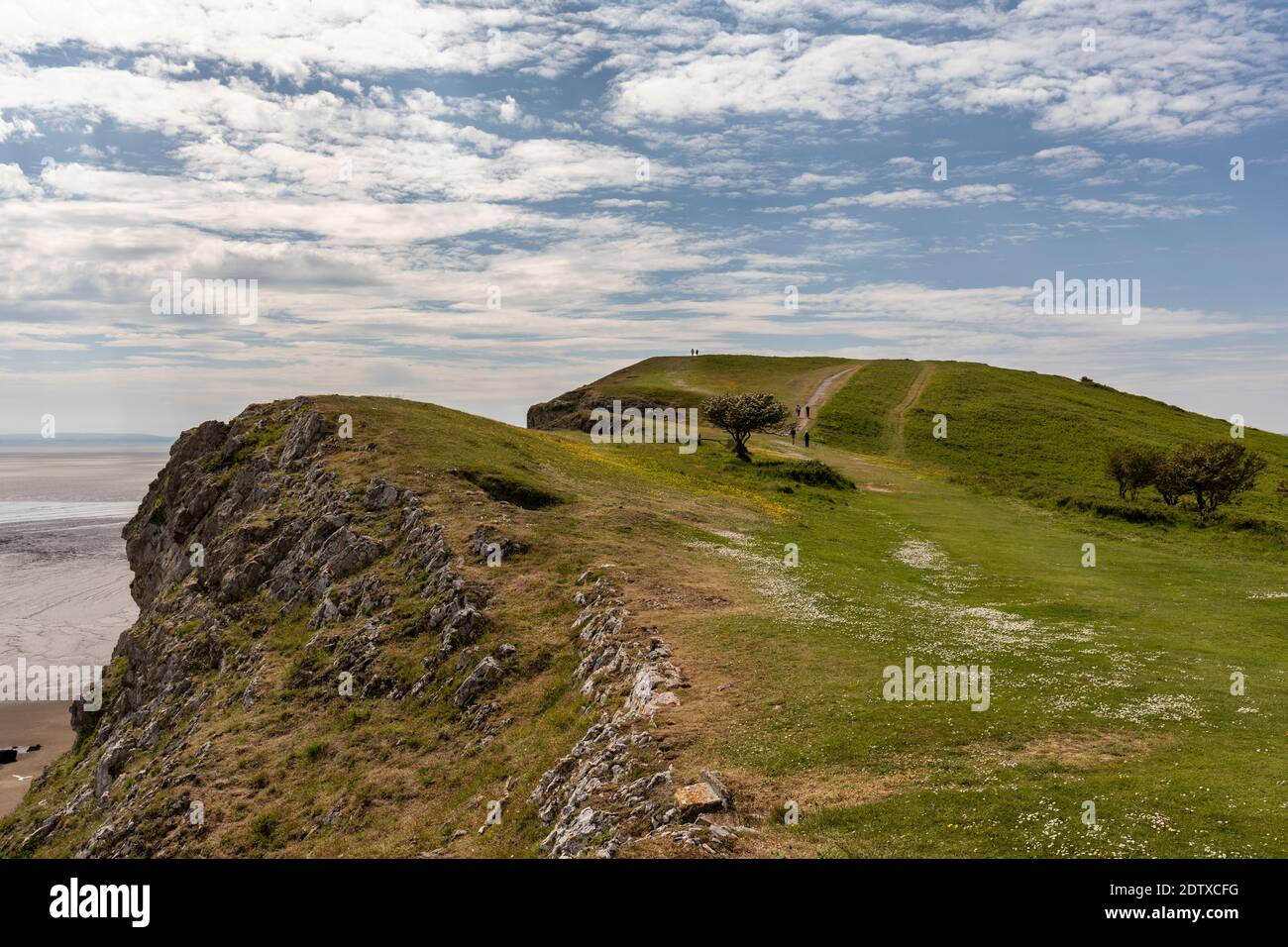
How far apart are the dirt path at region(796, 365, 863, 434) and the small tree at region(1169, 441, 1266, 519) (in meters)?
50.6

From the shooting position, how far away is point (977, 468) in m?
99.2

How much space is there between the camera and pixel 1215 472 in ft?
216

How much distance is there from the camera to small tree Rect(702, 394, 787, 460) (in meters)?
79.7

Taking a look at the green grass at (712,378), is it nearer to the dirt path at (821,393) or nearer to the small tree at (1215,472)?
the dirt path at (821,393)

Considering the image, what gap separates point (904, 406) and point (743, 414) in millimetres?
61295

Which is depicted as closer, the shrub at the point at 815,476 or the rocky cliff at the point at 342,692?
the rocky cliff at the point at 342,692

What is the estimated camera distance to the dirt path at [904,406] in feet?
359

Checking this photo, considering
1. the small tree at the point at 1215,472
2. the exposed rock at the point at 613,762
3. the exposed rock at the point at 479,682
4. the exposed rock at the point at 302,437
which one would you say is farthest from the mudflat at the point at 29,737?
the small tree at the point at 1215,472

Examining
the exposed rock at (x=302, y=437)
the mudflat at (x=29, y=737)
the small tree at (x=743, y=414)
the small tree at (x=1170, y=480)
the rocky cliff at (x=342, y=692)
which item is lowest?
the mudflat at (x=29, y=737)

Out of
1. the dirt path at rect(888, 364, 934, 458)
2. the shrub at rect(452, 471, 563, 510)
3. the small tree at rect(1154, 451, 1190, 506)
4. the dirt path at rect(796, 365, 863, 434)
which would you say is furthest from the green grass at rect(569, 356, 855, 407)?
the shrub at rect(452, 471, 563, 510)

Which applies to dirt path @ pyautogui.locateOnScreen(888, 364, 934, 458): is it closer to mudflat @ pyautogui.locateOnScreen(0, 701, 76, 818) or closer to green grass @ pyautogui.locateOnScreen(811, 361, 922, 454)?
green grass @ pyautogui.locateOnScreen(811, 361, 922, 454)

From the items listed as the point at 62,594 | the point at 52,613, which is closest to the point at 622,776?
the point at 52,613

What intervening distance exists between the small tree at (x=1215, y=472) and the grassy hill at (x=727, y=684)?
1099 cm

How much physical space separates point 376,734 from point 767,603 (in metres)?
16.6
